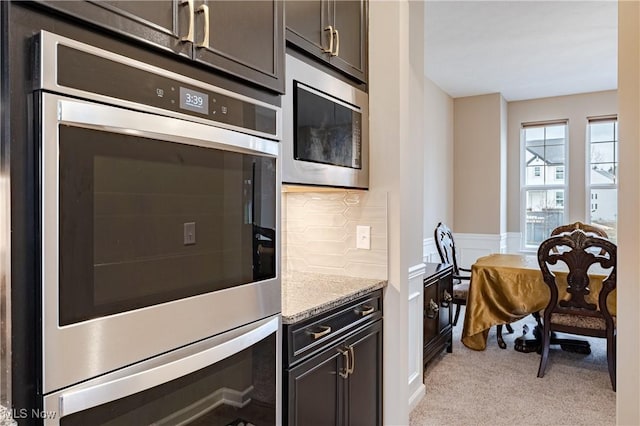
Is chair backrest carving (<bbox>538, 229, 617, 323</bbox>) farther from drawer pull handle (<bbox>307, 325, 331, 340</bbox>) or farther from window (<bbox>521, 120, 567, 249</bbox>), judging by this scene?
window (<bbox>521, 120, 567, 249</bbox>)

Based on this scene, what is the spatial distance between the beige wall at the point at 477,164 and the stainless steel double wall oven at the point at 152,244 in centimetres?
528

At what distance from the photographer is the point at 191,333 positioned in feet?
3.66

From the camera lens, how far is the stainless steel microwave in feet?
5.44

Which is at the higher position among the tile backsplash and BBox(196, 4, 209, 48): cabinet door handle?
BBox(196, 4, 209, 48): cabinet door handle

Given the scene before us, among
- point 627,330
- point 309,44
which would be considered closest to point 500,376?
point 627,330

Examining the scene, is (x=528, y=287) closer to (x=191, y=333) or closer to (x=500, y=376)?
(x=500, y=376)

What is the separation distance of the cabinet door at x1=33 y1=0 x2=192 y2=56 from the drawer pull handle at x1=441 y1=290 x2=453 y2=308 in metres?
2.95

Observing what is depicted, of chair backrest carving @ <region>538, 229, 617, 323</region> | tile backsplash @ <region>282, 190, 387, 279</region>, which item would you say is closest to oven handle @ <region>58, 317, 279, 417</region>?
tile backsplash @ <region>282, 190, 387, 279</region>

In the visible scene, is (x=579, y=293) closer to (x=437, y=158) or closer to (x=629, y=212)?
(x=629, y=212)

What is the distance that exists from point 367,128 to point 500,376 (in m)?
2.25

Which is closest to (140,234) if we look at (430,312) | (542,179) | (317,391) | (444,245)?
(317,391)

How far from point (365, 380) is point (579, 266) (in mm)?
2047

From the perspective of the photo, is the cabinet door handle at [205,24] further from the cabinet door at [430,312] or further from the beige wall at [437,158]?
the beige wall at [437,158]

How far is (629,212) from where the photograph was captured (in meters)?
1.89
